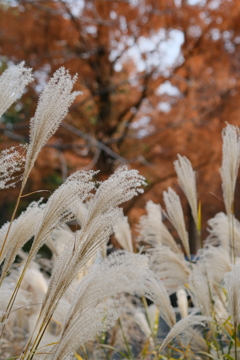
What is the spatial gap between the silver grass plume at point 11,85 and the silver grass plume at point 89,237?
28cm

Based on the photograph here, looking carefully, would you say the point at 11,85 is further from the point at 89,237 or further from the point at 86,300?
the point at 86,300

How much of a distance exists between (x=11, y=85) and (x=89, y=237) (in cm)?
38

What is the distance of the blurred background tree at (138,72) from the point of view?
642cm

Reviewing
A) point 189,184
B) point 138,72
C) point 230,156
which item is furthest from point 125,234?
point 138,72

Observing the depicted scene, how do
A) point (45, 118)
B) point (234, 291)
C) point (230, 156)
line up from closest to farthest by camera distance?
1. point (45, 118)
2. point (234, 291)
3. point (230, 156)

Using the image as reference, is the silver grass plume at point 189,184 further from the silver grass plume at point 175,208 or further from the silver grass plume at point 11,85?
the silver grass plume at point 11,85

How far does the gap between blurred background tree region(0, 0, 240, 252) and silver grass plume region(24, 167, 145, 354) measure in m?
4.97

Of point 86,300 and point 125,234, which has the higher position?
point 125,234

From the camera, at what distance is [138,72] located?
7.47 metres

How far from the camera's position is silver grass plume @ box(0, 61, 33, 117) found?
1.00 meters

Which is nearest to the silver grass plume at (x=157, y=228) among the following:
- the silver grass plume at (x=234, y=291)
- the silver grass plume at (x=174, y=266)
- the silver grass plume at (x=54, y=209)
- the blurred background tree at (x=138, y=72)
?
the silver grass plume at (x=174, y=266)

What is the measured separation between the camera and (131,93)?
7.89 meters

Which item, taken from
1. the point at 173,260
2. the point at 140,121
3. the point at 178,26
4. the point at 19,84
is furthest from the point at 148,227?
the point at 140,121

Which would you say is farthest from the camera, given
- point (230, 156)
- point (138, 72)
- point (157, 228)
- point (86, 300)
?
point (138, 72)
